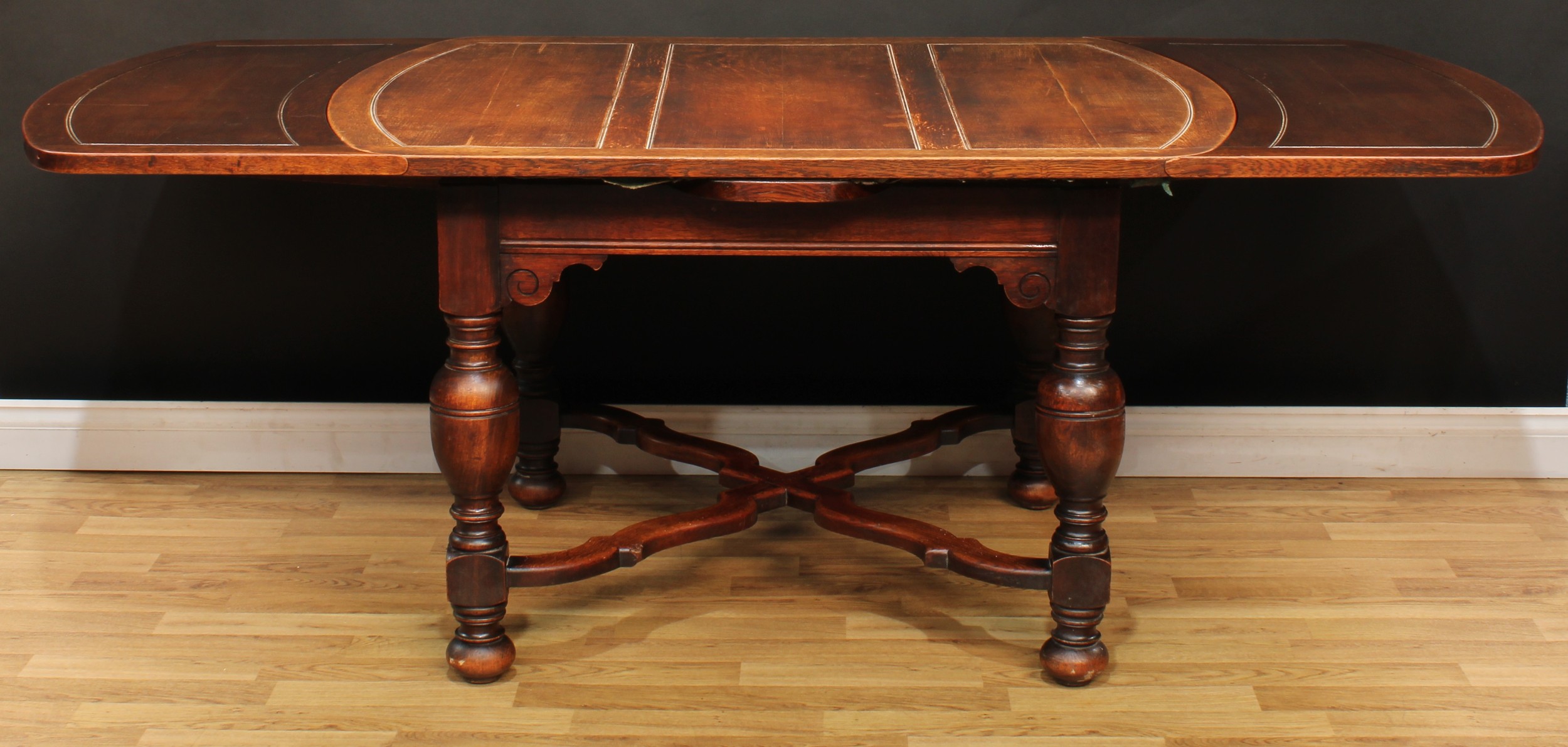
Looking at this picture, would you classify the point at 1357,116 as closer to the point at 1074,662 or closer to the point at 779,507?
the point at 1074,662

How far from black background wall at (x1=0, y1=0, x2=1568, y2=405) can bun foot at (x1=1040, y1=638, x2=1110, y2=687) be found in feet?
2.84

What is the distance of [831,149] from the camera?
160 cm

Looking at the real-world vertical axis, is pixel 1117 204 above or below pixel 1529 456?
above

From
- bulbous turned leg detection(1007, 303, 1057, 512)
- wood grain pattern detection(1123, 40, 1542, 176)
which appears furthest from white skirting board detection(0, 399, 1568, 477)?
wood grain pattern detection(1123, 40, 1542, 176)

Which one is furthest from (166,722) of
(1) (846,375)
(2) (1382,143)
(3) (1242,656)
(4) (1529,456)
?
(4) (1529,456)

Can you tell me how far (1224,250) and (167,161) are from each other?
198 cm

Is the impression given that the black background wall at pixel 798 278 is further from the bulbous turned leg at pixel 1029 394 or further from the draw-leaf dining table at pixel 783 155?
the draw-leaf dining table at pixel 783 155

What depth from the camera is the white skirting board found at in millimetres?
2666

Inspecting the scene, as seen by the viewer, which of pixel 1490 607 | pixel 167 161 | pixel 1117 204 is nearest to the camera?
pixel 167 161

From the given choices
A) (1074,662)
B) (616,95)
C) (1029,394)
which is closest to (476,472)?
(616,95)

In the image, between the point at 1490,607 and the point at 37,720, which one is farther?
Answer: the point at 1490,607

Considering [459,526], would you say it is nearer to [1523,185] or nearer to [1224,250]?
[1224,250]

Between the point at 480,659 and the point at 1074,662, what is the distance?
0.91 meters

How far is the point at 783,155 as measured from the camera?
1.57m
